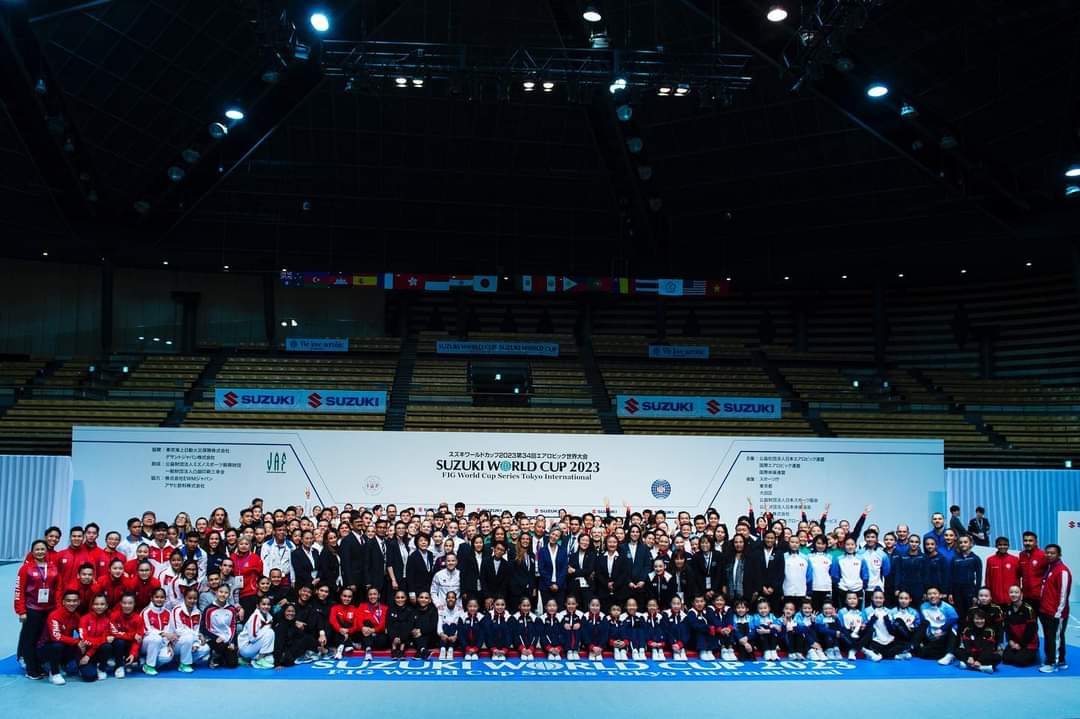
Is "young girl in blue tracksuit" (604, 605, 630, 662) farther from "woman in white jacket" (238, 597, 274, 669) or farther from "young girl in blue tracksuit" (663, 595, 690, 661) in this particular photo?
"woman in white jacket" (238, 597, 274, 669)

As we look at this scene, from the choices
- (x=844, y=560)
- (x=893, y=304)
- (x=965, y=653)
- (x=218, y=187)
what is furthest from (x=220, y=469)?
(x=893, y=304)

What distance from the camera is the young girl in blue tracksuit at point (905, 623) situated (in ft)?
33.9

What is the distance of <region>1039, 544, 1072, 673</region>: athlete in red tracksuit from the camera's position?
9641mm

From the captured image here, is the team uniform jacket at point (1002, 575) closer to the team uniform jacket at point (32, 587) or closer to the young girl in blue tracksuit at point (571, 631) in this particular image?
the young girl in blue tracksuit at point (571, 631)

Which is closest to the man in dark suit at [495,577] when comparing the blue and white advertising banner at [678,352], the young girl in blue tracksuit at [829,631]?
the young girl in blue tracksuit at [829,631]

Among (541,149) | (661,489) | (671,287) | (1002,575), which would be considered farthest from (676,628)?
(671,287)

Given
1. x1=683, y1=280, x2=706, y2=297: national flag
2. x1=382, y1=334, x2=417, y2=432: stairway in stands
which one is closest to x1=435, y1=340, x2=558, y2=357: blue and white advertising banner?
x1=382, y1=334, x2=417, y2=432: stairway in stands

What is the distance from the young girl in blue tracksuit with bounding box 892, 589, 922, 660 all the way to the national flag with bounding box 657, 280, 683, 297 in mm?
15822

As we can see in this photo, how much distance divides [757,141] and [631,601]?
1315cm

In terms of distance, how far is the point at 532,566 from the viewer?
10.9 metres

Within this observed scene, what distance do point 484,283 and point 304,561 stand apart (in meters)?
15.2

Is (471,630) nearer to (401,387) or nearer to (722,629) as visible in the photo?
(722,629)

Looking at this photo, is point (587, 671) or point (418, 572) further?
point (418, 572)

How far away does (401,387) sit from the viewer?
23.4 meters
